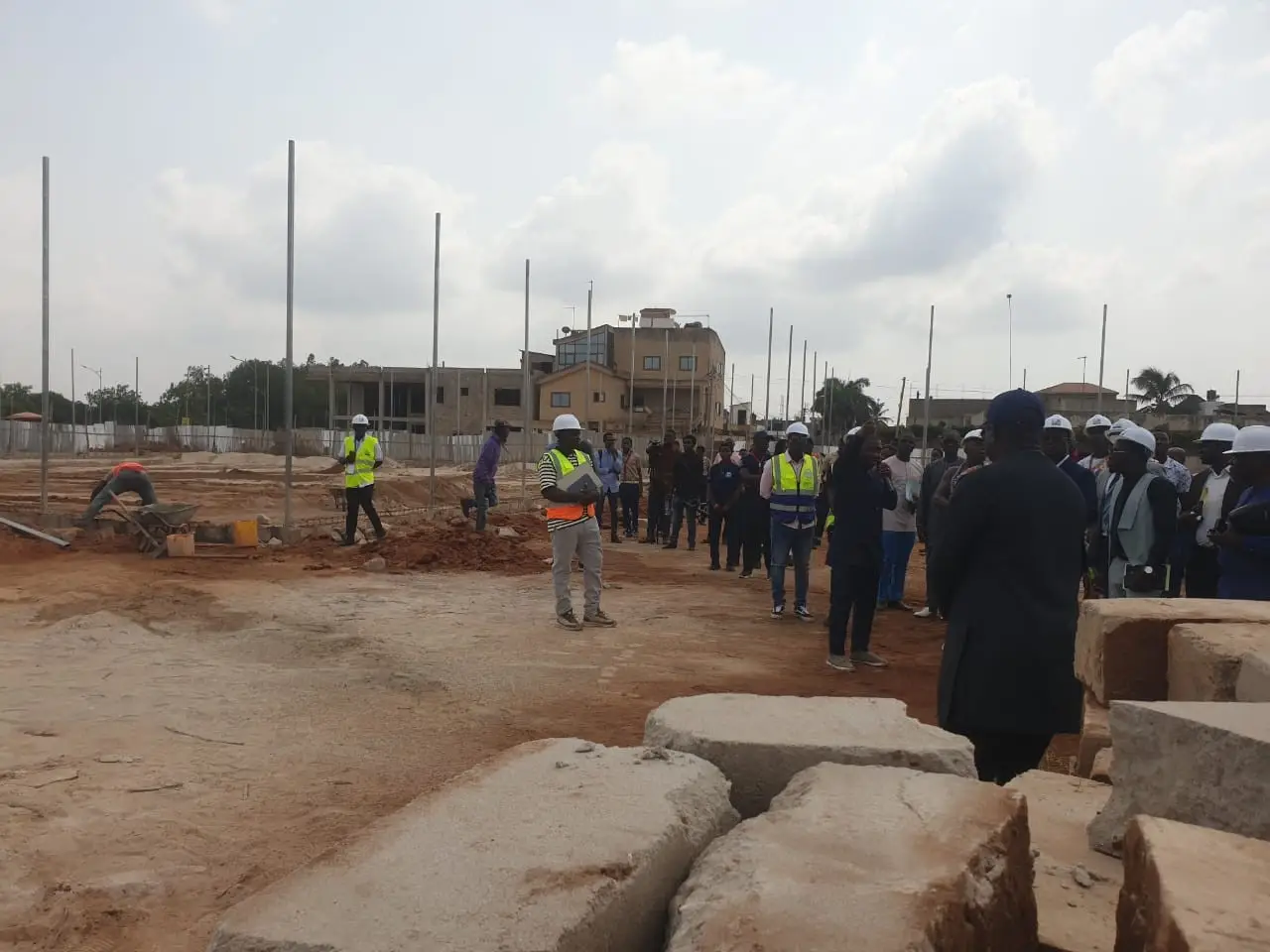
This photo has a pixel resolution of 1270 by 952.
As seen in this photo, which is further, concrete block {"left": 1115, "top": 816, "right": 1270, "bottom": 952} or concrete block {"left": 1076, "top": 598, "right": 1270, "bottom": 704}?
concrete block {"left": 1076, "top": 598, "right": 1270, "bottom": 704}

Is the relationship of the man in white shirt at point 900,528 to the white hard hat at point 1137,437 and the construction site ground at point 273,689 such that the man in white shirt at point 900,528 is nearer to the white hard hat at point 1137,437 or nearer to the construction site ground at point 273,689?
the construction site ground at point 273,689

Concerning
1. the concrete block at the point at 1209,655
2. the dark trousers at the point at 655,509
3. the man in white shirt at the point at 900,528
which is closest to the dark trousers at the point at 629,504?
the dark trousers at the point at 655,509

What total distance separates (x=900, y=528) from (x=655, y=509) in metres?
6.55

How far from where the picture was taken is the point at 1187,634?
365 centimetres

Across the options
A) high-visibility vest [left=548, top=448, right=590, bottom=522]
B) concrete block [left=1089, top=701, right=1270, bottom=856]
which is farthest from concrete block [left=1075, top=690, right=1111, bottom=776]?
high-visibility vest [left=548, top=448, right=590, bottom=522]

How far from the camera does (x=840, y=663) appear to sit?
7.32 meters

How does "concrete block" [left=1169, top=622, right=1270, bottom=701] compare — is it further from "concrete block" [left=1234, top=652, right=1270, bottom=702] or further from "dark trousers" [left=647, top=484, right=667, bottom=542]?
"dark trousers" [left=647, top=484, right=667, bottom=542]

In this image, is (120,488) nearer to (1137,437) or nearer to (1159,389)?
(1137,437)

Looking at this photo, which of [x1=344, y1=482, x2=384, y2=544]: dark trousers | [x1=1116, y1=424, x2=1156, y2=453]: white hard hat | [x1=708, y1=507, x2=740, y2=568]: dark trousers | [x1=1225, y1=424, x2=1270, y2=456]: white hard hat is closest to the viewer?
[x1=1225, y1=424, x2=1270, y2=456]: white hard hat

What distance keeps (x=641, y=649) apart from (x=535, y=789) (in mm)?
5040

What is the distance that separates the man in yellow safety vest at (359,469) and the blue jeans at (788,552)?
18.4 ft

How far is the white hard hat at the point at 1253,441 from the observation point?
195 inches

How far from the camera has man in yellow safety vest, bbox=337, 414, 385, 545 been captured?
40.7 feet

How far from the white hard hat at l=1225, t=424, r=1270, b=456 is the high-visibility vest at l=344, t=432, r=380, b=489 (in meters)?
9.62
